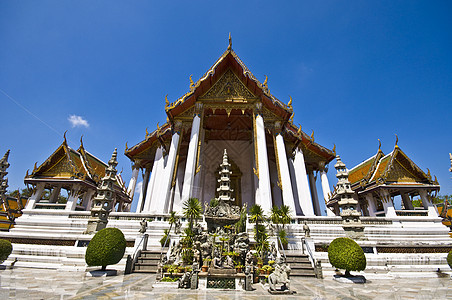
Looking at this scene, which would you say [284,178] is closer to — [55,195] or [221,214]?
[221,214]

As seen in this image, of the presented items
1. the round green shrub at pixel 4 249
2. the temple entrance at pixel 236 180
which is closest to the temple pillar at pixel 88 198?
the round green shrub at pixel 4 249

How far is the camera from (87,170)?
1566 cm

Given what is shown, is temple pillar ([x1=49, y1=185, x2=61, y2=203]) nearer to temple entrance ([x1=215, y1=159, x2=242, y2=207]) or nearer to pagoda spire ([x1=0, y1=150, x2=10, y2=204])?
pagoda spire ([x1=0, y1=150, x2=10, y2=204])

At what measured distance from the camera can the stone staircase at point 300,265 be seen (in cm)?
706

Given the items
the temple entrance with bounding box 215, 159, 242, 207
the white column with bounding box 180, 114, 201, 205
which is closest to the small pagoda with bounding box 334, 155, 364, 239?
the white column with bounding box 180, 114, 201, 205

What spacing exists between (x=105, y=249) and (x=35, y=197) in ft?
36.3

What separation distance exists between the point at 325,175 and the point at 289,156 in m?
5.84

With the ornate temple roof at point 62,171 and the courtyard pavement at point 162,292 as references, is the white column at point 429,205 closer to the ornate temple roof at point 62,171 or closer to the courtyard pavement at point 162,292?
the courtyard pavement at point 162,292

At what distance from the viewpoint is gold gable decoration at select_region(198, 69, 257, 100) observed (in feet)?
47.8

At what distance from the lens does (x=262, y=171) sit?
40.4ft

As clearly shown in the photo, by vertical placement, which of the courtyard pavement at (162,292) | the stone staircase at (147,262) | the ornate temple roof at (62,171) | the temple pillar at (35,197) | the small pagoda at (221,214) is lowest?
the courtyard pavement at (162,292)

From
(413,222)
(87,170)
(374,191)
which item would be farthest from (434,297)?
(87,170)

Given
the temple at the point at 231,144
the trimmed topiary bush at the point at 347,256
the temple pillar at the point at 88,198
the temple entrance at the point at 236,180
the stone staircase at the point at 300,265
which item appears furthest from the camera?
the temple entrance at the point at 236,180

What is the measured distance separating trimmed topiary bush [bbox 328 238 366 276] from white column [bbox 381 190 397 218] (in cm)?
936
